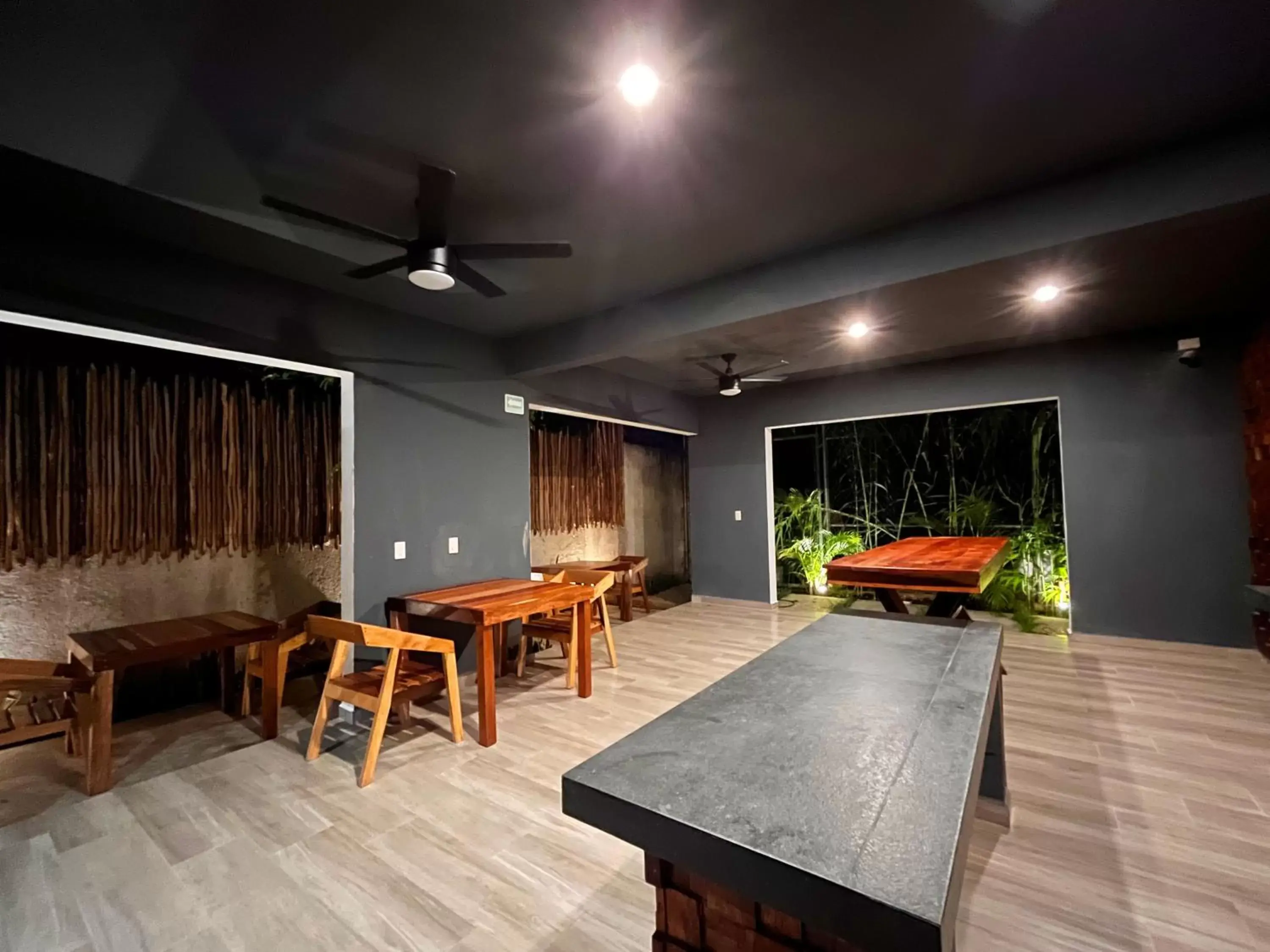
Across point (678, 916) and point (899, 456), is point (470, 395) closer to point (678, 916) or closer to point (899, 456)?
point (678, 916)

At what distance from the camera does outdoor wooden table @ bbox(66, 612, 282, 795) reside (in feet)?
7.83

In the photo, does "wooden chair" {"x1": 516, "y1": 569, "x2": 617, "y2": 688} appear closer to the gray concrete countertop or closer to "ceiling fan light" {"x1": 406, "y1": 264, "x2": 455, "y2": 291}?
"ceiling fan light" {"x1": 406, "y1": 264, "x2": 455, "y2": 291}

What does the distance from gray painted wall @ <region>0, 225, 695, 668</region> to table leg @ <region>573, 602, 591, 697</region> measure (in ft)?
3.14

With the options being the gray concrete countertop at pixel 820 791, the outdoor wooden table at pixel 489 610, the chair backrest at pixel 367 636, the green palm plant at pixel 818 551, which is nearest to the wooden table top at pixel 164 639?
the chair backrest at pixel 367 636

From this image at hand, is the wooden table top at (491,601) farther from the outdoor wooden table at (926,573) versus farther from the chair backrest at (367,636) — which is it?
the outdoor wooden table at (926,573)

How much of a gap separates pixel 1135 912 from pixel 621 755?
5.94ft

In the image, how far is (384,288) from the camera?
3203 mm

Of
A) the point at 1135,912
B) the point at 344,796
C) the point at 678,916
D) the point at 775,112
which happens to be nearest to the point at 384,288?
the point at 775,112

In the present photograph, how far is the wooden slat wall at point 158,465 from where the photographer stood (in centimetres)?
301

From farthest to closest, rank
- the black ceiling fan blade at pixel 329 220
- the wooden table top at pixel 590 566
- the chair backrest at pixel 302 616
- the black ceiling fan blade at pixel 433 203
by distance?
the wooden table top at pixel 590 566 < the chair backrest at pixel 302 616 < the black ceiling fan blade at pixel 433 203 < the black ceiling fan blade at pixel 329 220

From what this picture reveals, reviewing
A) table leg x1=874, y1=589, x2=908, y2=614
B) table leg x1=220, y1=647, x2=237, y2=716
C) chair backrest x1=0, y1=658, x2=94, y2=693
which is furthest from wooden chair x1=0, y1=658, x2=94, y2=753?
table leg x1=874, y1=589, x2=908, y2=614

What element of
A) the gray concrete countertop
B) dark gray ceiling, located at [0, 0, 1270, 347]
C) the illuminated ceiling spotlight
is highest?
dark gray ceiling, located at [0, 0, 1270, 347]

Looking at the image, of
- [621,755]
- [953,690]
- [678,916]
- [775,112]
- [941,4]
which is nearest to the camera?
[678,916]

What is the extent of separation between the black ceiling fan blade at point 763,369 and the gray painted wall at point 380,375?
1.68 m
